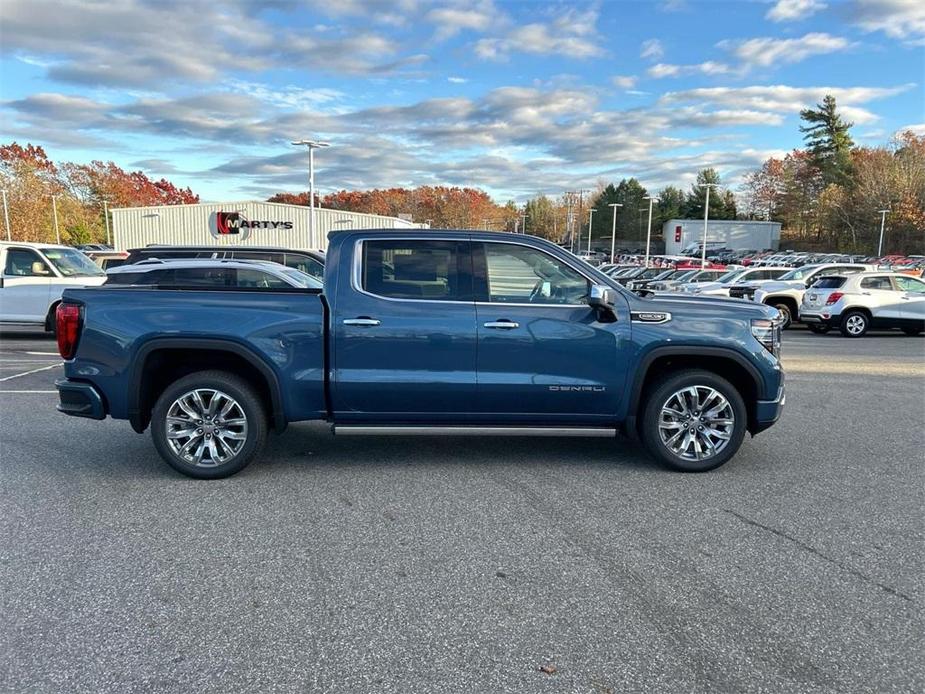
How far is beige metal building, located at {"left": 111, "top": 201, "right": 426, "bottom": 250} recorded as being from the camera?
4438cm

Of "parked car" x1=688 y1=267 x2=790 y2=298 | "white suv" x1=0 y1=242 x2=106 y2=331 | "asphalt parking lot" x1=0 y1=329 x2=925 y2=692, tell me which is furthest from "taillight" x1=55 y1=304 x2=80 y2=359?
"parked car" x1=688 y1=267 x2=790 y2=298

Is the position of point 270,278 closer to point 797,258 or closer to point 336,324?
point 336,324

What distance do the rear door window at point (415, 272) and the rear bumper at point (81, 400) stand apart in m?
2.16

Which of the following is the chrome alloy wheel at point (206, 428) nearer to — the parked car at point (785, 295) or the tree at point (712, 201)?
the parked car at point (785, 295)

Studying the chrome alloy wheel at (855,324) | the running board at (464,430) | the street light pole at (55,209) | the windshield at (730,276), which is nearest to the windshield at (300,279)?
the running board at (464,430)

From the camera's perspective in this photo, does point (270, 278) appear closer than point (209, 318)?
No

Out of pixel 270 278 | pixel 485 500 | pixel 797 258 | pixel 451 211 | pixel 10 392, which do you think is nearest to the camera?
pixel 485 500

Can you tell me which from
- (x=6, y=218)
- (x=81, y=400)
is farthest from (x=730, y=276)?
(x=6, y=218)

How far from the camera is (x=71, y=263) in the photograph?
13.2 m

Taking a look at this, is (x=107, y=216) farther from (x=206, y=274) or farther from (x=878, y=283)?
(x=878, y=283)

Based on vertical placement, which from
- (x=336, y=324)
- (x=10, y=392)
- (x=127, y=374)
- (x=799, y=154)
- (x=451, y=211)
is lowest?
(x=10, y=392)

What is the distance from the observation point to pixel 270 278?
11.9m

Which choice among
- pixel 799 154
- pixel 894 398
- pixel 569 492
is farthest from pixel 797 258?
pixel 569 492

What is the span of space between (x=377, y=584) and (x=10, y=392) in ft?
23.4
